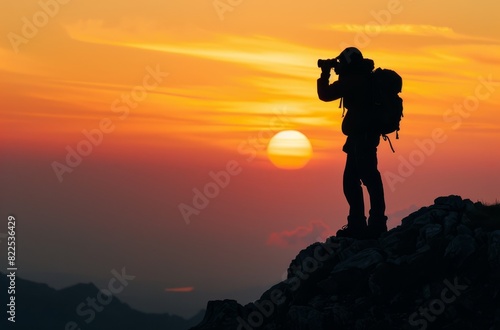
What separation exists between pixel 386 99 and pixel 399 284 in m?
5.03

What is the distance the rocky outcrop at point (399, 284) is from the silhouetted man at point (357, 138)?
710 millimetres

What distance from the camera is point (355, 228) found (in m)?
22.9

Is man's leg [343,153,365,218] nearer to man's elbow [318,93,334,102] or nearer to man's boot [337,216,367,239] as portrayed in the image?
man's boot [337,216,367,239]

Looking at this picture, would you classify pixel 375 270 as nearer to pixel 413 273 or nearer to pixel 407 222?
pixel 413 273

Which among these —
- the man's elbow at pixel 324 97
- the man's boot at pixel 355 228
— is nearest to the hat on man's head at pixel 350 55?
the man's elbow at pixel 324 97

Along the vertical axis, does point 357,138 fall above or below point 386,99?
below

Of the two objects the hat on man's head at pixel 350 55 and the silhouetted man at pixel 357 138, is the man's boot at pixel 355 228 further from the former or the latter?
the hat on man's head at pixel 350 55

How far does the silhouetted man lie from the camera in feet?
73.0

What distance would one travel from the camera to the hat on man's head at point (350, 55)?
2228cm

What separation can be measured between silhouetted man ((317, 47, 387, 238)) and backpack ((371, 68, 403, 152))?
206 millimetres

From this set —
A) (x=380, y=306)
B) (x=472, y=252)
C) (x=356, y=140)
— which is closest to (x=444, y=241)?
(x=472, y=252)

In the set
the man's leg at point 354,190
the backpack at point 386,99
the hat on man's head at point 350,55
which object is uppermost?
the hat on man's head at point 350,55

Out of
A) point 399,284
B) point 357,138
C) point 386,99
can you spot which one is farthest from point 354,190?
point 399,284

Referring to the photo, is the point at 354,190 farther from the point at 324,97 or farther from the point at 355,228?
the point at 324,97
